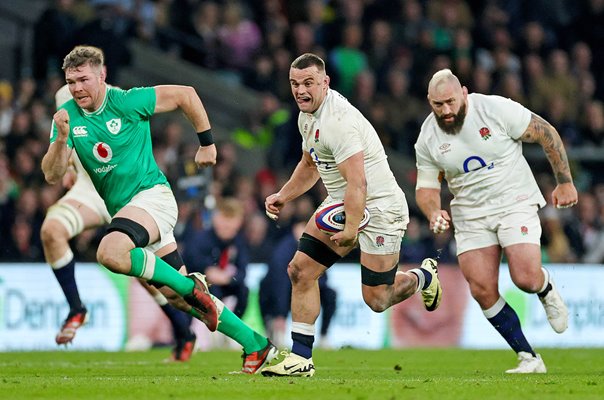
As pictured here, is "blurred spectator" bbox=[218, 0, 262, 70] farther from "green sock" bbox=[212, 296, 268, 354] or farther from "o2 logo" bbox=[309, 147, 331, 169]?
"green sock" bbox=[212, 296, 268, 354]

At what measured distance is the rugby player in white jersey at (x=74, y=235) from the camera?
504 inches

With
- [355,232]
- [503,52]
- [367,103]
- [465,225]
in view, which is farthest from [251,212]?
[355,232]

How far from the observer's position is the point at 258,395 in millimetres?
8797

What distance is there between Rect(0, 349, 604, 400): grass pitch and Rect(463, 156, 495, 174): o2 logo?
6.02ft

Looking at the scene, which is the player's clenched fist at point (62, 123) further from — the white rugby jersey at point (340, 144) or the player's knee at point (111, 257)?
the white rugby jersey at point (340, 144)

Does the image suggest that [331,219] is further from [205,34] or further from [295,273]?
[205,34]

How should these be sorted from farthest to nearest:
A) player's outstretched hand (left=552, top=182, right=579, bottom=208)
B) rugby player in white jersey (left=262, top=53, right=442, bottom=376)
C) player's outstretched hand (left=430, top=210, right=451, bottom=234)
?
→ player's outstretched hand (left=552, top=182, right=579, bottom=208) → player's outstretched hand (left=430, top=210, right=451, bottom=234) → rugby player in white jersey (left=262, top=53, right=442, bottom=376)

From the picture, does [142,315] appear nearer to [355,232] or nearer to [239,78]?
[239,78]

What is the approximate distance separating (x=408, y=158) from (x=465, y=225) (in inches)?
430

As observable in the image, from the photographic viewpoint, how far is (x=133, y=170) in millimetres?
11031

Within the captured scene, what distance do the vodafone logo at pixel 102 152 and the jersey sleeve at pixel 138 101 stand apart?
333 millimetres

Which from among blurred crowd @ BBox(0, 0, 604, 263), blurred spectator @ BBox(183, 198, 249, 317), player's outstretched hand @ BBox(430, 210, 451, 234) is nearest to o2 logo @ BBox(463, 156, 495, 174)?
player's outstretched hand @ BBox(430, 210, 451, 234)

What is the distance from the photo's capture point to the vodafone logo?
10891 millimetres

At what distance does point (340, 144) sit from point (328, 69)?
11.9 m
